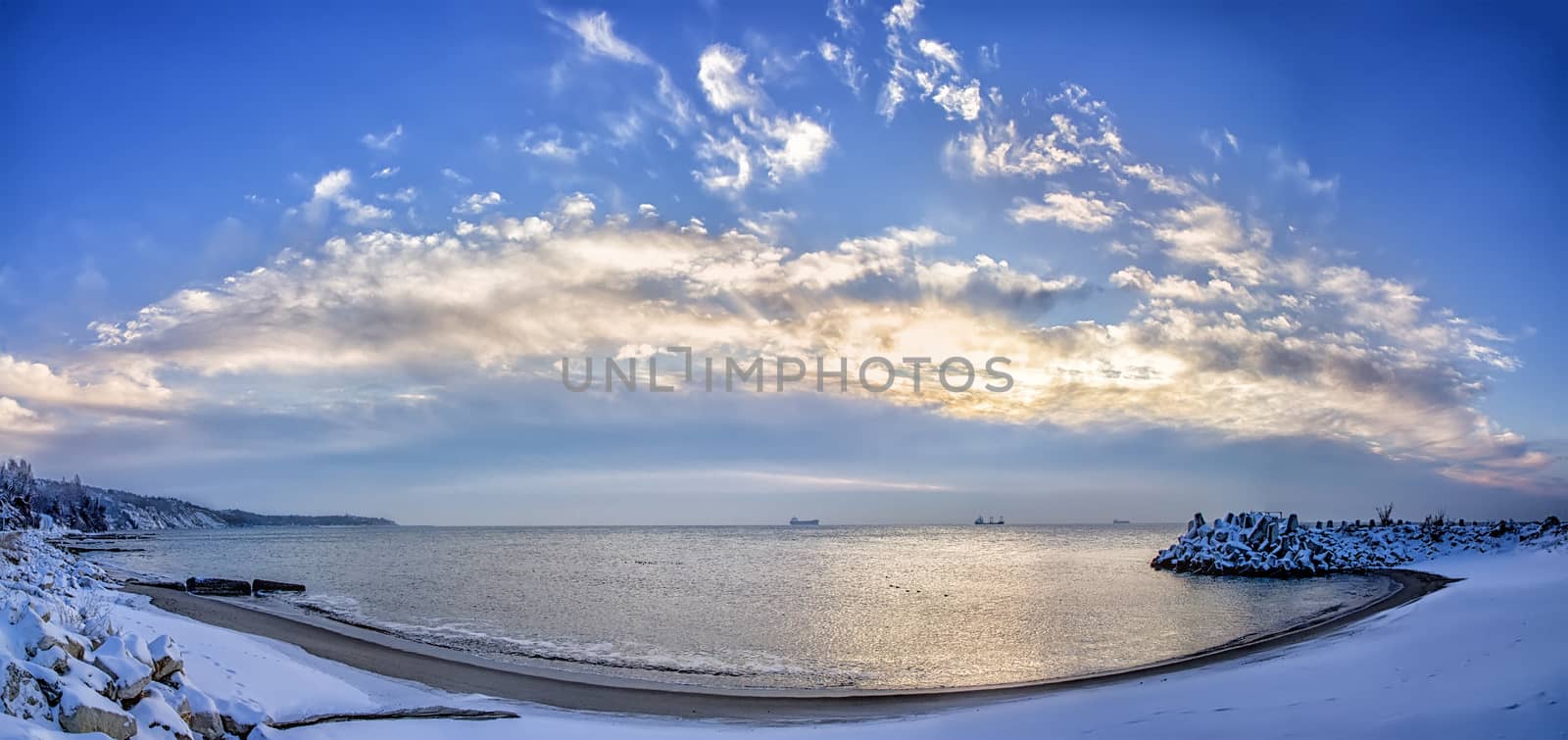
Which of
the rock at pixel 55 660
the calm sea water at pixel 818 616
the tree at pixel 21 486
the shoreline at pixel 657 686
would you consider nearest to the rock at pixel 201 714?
the rock at pixel 55 660

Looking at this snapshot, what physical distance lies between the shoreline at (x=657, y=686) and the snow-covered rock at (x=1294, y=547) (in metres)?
30.4

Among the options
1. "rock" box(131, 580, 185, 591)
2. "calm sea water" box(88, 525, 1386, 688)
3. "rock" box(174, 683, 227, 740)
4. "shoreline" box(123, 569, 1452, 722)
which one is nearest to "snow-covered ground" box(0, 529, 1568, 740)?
"rock" box(174, 683, 227, 740)

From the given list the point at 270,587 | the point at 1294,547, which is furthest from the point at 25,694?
the point at 1294,547

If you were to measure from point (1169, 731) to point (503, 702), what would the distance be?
39.8ft

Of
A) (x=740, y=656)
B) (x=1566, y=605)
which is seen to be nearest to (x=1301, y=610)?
(x=1566, y=605)

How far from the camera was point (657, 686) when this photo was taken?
19.2 metres

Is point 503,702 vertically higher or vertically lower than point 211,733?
lower

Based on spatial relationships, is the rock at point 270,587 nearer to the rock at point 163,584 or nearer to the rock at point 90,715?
the rock at point 163,584

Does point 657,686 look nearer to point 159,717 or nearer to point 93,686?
point 159,717

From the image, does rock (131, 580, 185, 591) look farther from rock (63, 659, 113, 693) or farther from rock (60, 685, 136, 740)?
rock (60, 685, 136, 740)

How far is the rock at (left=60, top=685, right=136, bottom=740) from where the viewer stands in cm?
770

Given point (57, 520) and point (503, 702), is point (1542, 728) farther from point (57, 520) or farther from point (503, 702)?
point (57, 520)

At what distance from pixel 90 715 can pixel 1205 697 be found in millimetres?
14705

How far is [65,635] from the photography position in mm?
8688
